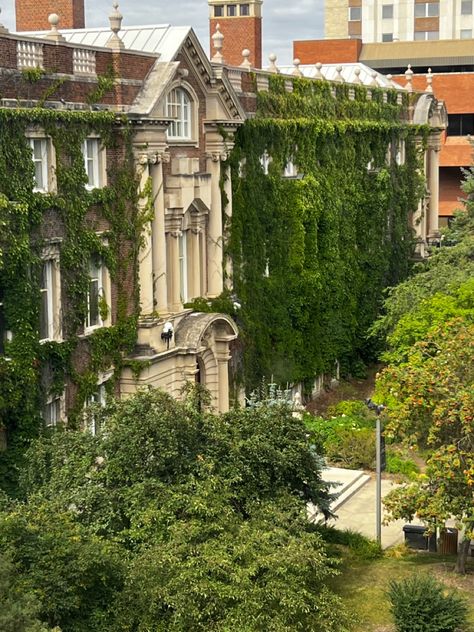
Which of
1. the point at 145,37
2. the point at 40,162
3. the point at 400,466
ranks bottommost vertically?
the point at 400,466

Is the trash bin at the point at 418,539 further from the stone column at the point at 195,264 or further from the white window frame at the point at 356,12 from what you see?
the white window frame at the point at 356,12

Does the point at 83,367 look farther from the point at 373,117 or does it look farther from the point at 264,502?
the point at 373,117

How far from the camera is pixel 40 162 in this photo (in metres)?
26.1

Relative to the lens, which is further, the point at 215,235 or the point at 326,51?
the point at 326,51

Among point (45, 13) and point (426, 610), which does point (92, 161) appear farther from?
point (426, 610)

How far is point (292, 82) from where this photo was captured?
134 ft

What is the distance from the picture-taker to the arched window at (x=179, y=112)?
106 ft

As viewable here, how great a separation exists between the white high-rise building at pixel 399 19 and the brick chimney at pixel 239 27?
54324 millimetres

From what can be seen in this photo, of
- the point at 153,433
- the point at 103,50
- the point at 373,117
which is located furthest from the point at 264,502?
the point at 373,117

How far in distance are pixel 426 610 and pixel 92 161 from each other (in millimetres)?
14555

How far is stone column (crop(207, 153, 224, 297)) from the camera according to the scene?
114 ft

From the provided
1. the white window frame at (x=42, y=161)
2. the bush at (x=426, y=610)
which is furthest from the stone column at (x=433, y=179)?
the bush at (x=426, y=610)

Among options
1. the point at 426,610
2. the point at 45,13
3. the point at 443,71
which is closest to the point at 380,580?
the point at 426,610

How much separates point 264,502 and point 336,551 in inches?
212
